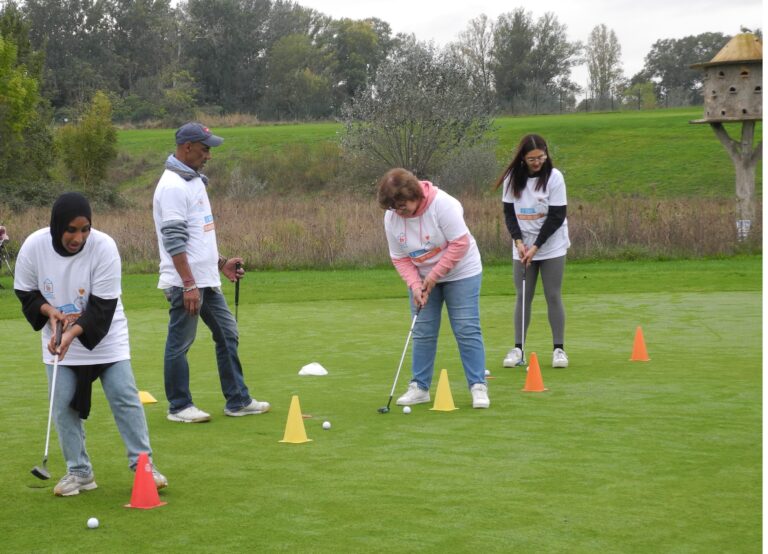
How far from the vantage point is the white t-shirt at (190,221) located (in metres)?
7.48

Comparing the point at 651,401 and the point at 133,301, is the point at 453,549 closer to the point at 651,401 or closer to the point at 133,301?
the point at 651,401

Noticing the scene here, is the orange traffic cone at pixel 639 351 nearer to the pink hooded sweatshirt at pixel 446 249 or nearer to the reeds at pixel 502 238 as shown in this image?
the pink hooded sweatshirt at pixel 446 249

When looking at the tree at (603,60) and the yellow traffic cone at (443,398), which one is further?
the tree at (603,60)

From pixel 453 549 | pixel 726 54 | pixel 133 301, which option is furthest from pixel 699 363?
pixel 726 54

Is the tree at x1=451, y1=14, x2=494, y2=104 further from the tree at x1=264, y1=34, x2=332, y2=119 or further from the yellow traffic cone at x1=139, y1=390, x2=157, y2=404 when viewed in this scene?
the yellow traffic cone at x1=139, y1=390, x2=157, y2=404

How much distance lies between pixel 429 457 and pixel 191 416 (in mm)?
2023

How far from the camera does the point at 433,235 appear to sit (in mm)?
7980

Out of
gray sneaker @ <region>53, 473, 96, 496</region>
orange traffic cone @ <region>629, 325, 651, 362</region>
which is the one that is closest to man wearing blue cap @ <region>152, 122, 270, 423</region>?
gray sneaker @ <region>53, 473, 96, 496</region>

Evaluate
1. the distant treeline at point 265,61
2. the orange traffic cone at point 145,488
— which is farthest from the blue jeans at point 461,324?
the distant treeline at point 265,61

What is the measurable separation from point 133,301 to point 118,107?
2687 inches

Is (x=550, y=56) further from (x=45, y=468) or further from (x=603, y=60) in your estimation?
(x=45, y=468)

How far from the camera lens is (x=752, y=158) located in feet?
87.8

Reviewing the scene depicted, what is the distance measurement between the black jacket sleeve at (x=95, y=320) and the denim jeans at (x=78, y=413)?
0.26m

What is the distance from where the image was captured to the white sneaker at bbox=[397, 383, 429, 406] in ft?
27.0
